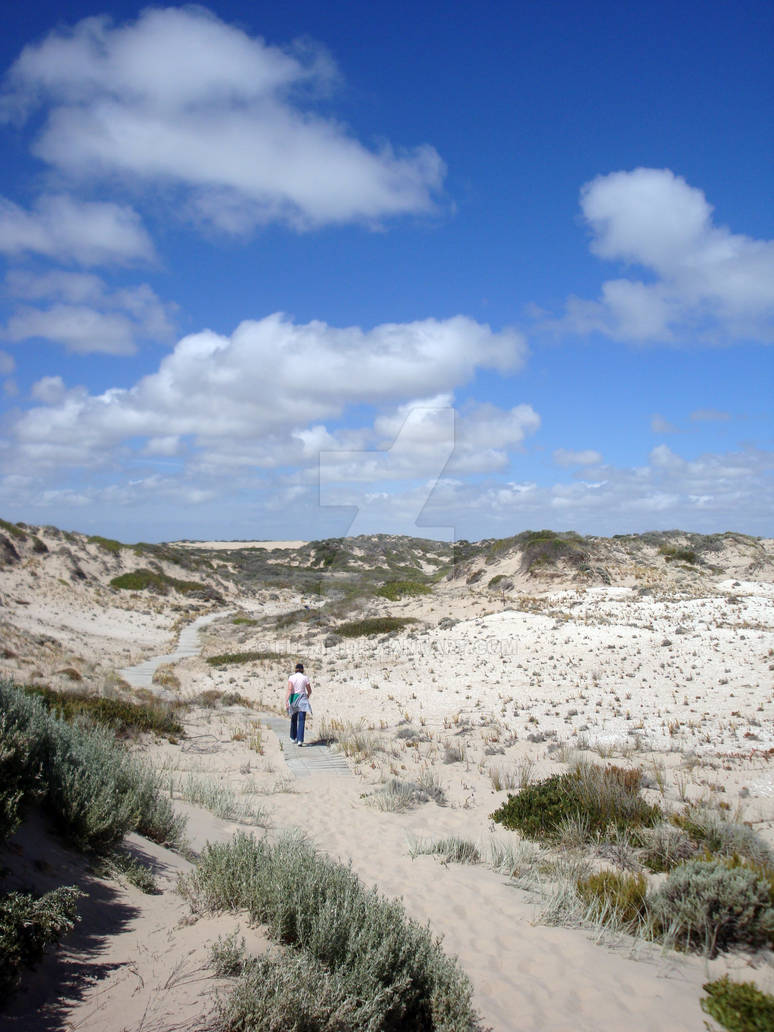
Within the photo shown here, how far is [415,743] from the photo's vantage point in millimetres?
12812

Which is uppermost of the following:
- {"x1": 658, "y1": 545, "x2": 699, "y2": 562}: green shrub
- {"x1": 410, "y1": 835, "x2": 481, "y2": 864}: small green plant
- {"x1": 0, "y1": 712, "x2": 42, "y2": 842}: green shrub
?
{"x1": 658, "y1": 545, "x2": 699, "y2": 562}: green shrub

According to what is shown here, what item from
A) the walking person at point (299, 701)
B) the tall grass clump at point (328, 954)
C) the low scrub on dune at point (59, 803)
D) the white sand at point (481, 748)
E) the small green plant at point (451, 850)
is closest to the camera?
the tall grass clump at point (328, 954)

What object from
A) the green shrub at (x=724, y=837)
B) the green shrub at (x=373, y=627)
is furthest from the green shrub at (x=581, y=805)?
the green shrub at (x=373, y=627)

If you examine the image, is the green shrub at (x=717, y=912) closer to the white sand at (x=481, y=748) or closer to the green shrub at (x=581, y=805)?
the white sand at (x=481, y=748)

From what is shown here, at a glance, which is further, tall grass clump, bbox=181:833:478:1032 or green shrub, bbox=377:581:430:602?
green shrub, bbox=377:581:430:602

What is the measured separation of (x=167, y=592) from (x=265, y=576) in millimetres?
16698

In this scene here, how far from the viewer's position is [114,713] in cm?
1198

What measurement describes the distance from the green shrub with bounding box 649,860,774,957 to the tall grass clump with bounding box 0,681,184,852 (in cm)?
469

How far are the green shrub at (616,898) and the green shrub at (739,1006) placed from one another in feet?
3.04

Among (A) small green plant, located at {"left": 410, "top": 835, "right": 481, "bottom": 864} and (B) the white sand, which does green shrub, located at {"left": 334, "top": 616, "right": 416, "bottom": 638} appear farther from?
(A) small green plant, located at {"left": 410, "top": 835, "right": 481, "bottom": 864}

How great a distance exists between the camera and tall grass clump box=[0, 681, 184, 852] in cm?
451

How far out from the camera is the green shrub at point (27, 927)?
9.89 ft

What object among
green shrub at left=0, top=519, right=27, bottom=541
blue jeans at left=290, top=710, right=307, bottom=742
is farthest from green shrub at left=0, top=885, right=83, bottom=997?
green shrub at left=0, top=519, right=27, bottom=541

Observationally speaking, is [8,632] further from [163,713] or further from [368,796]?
[368,796]
